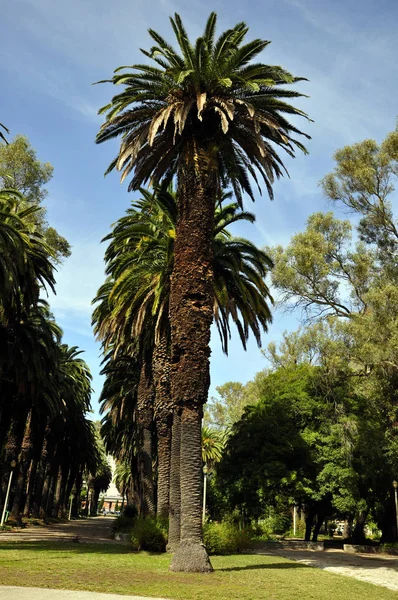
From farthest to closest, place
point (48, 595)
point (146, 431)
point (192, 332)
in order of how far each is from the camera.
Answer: point (146, 431) < point (192, 332) < point (48, 595)

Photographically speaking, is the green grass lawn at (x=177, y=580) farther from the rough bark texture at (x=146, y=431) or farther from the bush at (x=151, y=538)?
the rough bark texture at (x=146, y=431)

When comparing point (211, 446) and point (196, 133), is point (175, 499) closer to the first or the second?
point (196, 133)

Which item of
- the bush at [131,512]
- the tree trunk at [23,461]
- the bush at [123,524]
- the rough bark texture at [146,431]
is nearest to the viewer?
the rough bark texture at [146,431]

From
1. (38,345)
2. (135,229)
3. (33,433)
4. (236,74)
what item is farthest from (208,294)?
(33,433)

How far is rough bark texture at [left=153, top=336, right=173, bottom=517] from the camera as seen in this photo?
82.3ft

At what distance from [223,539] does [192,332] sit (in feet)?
34.5

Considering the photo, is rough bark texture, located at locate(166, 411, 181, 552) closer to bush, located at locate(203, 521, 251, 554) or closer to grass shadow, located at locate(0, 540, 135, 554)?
bush, located at locate(203, 521, 251, 554)

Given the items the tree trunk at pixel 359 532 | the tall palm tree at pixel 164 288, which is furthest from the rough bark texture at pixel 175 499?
the tree trunk at pixel 359 532

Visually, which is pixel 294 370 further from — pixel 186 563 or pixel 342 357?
pixel 186 563

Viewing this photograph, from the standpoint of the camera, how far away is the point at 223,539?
72.4 ft

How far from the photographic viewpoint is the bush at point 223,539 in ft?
70.8

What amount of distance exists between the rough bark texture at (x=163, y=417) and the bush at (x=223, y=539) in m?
3.28

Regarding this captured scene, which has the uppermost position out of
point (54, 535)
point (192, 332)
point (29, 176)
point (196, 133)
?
point (29, 176)

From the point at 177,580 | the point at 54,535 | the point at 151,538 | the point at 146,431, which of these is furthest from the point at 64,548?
the point at 54,535
